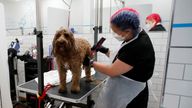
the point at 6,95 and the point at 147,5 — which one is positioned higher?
the point at 147,5

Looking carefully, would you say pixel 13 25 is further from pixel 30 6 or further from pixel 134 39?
pixel 134 39

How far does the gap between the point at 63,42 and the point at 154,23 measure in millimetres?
1447

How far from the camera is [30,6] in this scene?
148 inches

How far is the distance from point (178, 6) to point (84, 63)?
728 millimetres

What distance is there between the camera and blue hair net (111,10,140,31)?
94cm

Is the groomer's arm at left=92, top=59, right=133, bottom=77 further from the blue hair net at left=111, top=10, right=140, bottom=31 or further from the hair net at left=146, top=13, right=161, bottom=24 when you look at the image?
the hair net at left=146, top=13, right=161, bottom=24

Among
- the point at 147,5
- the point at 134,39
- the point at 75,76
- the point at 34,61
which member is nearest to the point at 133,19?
the point at 134,39

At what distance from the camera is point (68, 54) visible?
107 centimetres

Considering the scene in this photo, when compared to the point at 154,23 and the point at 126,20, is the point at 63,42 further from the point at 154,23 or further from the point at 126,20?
the point at 154,23

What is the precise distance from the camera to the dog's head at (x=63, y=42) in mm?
984

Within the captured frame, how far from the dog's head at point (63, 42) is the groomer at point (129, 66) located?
218 millimetres

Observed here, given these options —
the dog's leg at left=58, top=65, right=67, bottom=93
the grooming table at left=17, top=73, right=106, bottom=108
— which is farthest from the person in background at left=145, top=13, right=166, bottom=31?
the dog's leg at left=58, top=65, right=67, bottom=93

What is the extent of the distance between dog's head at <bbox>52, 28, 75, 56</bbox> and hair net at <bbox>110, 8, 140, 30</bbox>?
0.33 metres

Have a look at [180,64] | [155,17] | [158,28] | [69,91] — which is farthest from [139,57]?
[155,17]
